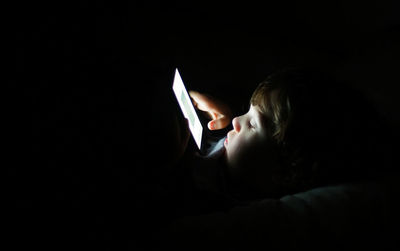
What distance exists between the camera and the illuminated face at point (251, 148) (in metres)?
0.74

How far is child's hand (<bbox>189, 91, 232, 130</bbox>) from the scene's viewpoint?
0.88 m

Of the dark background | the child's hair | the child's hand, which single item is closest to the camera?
the dark background

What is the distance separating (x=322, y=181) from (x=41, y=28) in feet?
2.20

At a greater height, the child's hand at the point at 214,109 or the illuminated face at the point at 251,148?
the child's hand at the point at 214,109

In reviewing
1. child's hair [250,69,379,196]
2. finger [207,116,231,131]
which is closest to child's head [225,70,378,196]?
child's hair [250,69,379,196]

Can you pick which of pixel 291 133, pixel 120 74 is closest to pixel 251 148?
pixel 291 133

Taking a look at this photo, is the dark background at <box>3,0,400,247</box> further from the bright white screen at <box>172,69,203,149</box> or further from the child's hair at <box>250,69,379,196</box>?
the child's hair at <box>250,69,379,196</box>

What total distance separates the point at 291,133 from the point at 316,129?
5cm

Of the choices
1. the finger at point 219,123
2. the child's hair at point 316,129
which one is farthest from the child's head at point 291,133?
the finger at point 219,123

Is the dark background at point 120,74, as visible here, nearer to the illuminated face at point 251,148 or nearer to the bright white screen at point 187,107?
the bright white screen at point 187,107

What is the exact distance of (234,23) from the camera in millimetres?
1058

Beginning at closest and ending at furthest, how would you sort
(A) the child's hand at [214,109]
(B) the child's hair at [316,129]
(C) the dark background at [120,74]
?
(C) the dark background at [120,74] → (B) the child's hair at [316,129] → (A) the child's hand at [214,109]

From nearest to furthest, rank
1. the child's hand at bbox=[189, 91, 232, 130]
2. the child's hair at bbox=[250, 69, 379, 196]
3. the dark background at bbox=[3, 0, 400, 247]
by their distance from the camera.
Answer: the dark background at bbox=[3, 0, 400, 247], the child's hair at bbox=[250, 69, 379, 196], the child's hand at bbox=[189, 91, 232, 130]

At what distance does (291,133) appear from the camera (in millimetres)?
702
